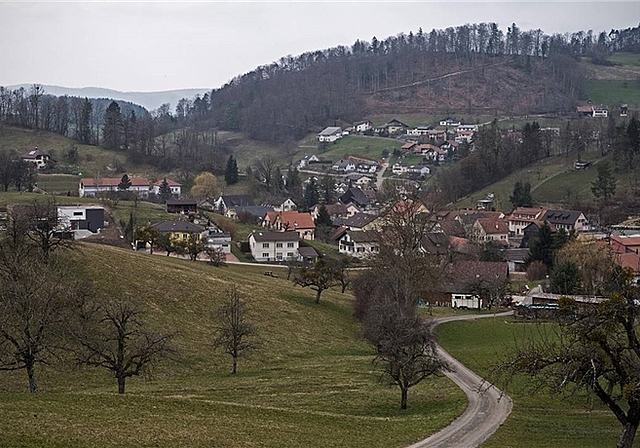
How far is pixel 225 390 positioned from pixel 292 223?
62.2 meters

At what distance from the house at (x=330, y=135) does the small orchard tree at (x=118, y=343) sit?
135 metres

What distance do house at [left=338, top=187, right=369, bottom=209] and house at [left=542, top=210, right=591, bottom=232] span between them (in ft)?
111

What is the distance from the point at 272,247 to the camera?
77125 millimetres

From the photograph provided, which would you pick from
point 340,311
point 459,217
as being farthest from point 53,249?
point 459,217

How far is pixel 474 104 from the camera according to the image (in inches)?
7362

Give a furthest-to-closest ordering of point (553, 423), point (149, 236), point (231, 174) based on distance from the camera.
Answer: point (231, 174), point (149, 236), point (553, 423)

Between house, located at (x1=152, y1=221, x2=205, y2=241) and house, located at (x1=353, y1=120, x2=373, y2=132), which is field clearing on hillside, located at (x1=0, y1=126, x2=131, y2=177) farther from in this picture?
house, located at (x1=353, y1=120, x2=373, y2=132)

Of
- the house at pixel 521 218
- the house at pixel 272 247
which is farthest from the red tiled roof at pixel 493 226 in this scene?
the house at pixel 272 247

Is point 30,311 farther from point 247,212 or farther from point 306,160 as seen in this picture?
point 306,160

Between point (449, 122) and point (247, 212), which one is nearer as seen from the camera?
point (247, 212)

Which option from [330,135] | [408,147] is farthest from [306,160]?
[408,147]

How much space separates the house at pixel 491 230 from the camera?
88556 mm

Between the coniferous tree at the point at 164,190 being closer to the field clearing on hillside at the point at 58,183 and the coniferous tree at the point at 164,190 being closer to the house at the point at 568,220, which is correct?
the field clearing on hillside at the point at 58,183

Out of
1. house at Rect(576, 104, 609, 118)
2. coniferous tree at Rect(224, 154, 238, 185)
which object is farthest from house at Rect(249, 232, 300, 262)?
house at Rect(576, 104, 609, 118)
